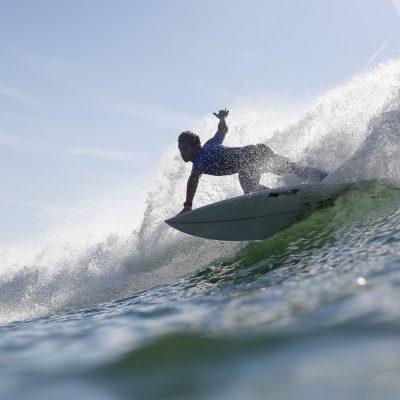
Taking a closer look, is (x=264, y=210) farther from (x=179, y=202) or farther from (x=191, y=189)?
(x=179, y=202)

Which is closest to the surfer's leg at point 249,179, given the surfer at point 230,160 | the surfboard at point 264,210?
the surfer at point 230,160

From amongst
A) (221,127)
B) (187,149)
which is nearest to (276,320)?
(187,149)

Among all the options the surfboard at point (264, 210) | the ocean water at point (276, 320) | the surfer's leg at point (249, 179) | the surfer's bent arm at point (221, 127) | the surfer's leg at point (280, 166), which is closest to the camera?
the ocean water at point (276, 320)

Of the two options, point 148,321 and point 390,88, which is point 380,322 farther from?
point 390,88

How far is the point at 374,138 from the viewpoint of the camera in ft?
23.7

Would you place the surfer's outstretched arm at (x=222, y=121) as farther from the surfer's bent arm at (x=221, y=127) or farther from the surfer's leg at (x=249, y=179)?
the surfer's leg at (x=249, y=179)

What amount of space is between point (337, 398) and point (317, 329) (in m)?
0.71

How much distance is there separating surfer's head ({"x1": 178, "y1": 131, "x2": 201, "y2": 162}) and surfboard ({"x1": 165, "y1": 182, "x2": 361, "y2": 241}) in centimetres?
143

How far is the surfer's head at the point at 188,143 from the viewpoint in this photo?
8023 mm

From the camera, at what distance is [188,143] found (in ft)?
26.3

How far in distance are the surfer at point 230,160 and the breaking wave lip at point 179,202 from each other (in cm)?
47

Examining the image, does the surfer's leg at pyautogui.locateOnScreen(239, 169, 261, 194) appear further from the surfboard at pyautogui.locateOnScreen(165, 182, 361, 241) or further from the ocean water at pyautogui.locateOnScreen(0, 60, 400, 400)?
the surfboard at pyautogui.locateOnScreen(165, 182, 361, 241)

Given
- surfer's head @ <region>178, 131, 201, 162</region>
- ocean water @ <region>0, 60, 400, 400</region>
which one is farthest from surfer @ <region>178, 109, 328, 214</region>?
ocean water @ <region>0, 60, 400, 400</region>

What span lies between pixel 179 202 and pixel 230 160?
339 centimetres
